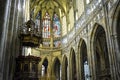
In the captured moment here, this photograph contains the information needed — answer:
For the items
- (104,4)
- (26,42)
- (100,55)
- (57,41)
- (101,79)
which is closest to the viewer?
(26,42)

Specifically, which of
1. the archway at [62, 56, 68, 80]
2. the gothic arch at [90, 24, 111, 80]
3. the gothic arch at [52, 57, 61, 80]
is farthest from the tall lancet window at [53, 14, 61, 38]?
the gothic arch at [90, 24, 111, 80]

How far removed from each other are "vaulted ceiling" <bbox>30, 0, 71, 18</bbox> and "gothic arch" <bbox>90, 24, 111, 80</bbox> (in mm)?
8396

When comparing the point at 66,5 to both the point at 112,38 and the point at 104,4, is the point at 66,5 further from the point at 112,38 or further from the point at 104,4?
the point at 112,38

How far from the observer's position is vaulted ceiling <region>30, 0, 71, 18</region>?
27.3 m

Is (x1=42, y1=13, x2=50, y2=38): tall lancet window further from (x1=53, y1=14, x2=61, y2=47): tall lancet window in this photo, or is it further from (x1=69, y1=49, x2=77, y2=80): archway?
(x1=69, y1=49, x2=77, y2=80): archway

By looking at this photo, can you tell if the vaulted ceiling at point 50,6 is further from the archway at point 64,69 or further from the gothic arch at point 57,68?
the gothic arch at point 57,68

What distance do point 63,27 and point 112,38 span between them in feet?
47.5

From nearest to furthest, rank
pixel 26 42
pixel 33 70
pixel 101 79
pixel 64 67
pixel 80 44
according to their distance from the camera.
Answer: pixel 33 70, pixel 26 42, pixel 101 79, pixel 80 44, pixel 64 67

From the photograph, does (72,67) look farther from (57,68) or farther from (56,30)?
(56,30)

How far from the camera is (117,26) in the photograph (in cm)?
1363

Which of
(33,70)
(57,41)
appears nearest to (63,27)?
(57,41)

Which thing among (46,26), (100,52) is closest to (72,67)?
(100,52)

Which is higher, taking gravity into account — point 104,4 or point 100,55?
point 104,4

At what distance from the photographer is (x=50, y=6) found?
2945 centimetres
